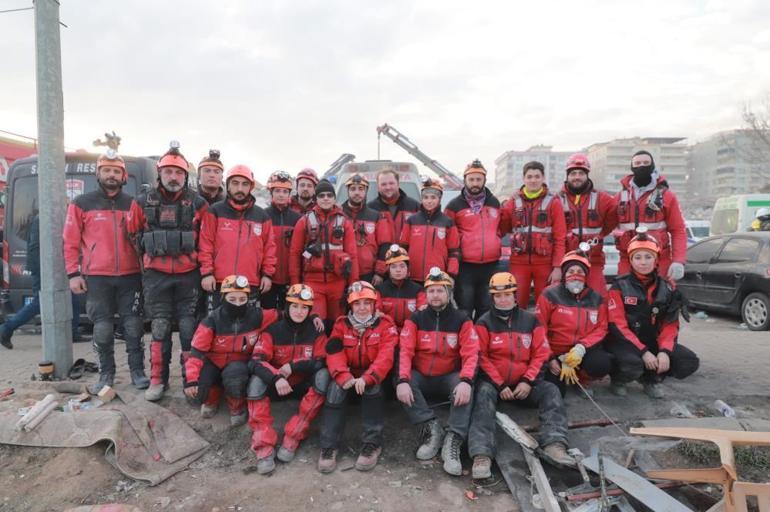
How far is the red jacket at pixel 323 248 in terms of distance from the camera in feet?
15.4

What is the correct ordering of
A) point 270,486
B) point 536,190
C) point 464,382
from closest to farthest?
point 270,486 → point 464,382 → point 536,190

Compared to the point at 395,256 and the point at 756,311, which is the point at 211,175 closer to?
the point at 395,256

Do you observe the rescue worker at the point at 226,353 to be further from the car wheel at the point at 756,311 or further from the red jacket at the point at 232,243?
the car wheel at the point at 756,311

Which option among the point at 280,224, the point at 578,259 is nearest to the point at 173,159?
the point at 280,224

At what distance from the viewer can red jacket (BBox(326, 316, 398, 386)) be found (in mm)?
4000

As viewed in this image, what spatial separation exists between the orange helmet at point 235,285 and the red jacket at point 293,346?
0.44 metres

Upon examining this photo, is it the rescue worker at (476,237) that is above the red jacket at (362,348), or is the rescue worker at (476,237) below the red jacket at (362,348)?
above

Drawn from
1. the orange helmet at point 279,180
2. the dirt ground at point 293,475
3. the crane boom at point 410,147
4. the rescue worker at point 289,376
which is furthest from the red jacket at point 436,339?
the crane boom at point 410,147

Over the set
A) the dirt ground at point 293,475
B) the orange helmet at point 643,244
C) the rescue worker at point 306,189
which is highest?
the rescue worker at point 306,189

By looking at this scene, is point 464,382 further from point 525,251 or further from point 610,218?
point 610,218

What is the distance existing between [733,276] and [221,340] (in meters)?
8.59

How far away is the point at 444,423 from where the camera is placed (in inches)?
163

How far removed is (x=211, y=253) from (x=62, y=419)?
72.3 inches

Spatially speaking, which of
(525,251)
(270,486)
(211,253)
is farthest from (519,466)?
(211,253)
